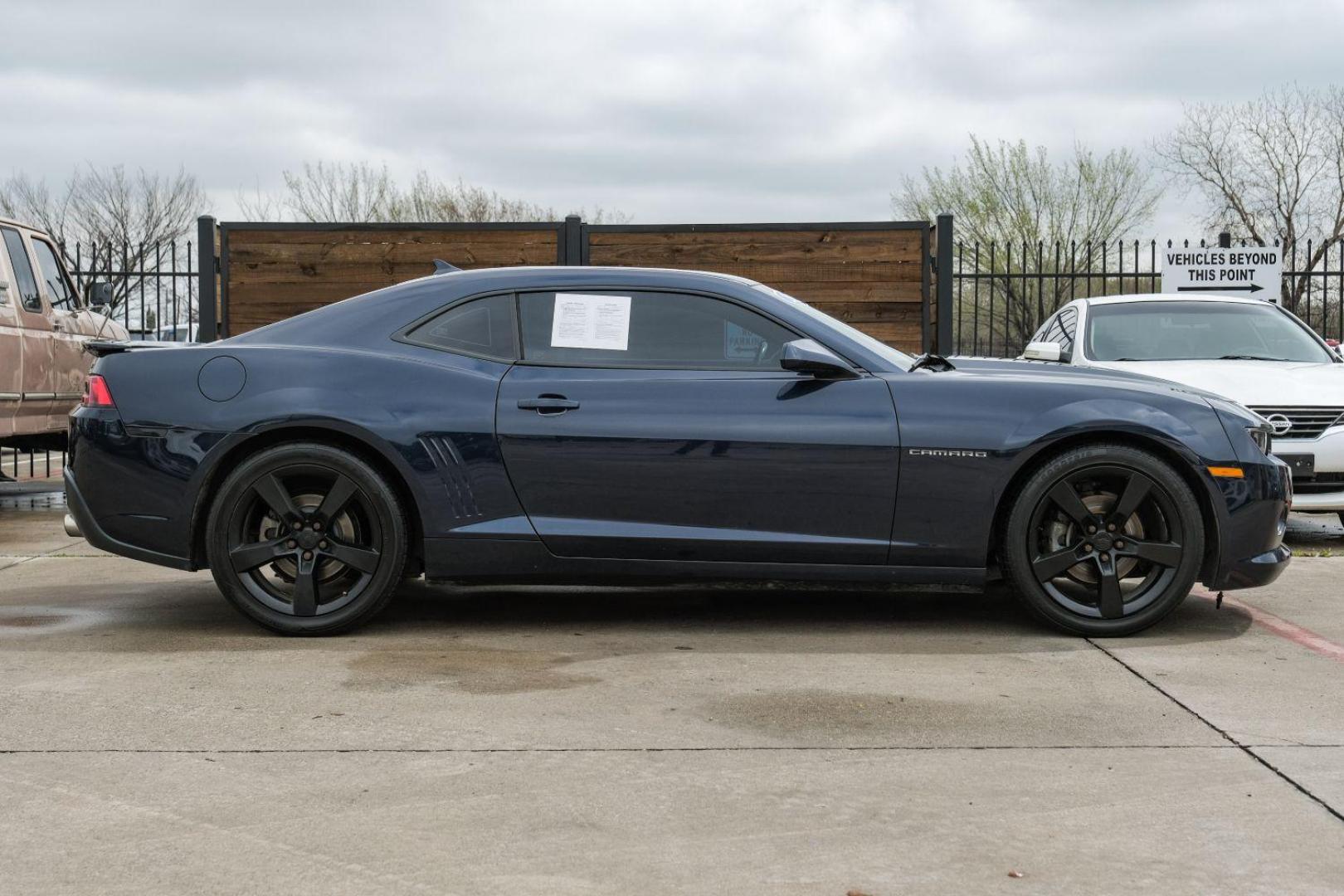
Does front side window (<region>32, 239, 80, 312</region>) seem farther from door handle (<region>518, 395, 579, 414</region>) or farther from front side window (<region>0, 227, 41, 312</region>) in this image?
door handle (<region>518, 395, 579, 414</region>)

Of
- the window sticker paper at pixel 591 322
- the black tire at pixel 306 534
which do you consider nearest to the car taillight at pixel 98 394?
the black tire at pixel 306 534

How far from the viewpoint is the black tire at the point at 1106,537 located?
5.54 metres

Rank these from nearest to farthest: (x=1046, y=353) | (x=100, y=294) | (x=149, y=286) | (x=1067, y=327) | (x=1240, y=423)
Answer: (x=1240, y=423) < (x=1046, y=353) < (x=1067, y=327) < (x=100, y=294) < (x=149, y=286)

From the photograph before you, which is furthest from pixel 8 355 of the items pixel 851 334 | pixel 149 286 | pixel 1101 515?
pixel 149 286

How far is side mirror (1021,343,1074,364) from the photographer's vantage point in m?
8.74

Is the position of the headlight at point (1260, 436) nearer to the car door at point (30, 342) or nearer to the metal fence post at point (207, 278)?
the car door at point (30, 342)


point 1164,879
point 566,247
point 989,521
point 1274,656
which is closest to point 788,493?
point 989,521

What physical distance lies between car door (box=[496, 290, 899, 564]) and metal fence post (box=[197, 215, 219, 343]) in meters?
6.94

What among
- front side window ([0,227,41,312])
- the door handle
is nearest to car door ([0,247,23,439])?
front side window ([0,227,41,312])

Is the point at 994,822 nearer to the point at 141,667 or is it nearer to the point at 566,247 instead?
the point at 141,667

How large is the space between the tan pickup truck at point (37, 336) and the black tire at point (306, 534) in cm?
500

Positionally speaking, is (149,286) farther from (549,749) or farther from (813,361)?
(549,749)

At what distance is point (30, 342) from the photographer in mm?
10219

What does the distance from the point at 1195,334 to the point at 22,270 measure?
26.8 ft
